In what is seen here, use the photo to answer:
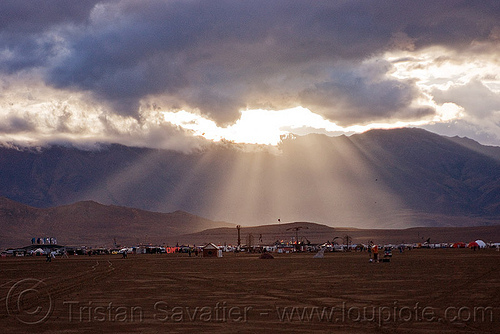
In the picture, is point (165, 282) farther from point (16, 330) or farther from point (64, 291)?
point (16, 330)

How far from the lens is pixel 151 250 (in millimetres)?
132625

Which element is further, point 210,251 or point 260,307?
point 210,251

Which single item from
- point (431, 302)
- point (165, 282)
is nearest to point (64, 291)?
point (165, 282)

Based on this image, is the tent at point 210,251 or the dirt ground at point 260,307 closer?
the dirt ground at point 260,307

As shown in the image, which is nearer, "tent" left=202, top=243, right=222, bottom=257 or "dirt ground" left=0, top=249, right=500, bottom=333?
"dirt ground" left=0, top=249, right=500, bottom=333

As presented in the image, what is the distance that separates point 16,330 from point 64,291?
1178 cm

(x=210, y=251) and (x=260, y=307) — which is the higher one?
(x=260, y=307)

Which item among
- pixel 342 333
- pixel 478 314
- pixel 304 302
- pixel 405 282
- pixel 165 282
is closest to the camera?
pixel 342 333

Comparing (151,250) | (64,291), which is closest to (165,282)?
(64,291)

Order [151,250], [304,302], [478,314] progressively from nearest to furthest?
1. [478,314]
2. [304,302]
3. [151,250]

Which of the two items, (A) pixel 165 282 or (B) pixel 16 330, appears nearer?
(B) pixel 16 330

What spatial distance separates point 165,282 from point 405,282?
1230cm

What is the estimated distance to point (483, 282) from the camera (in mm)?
29844

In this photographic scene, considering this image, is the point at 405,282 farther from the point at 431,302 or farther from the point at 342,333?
the point at 342,333
